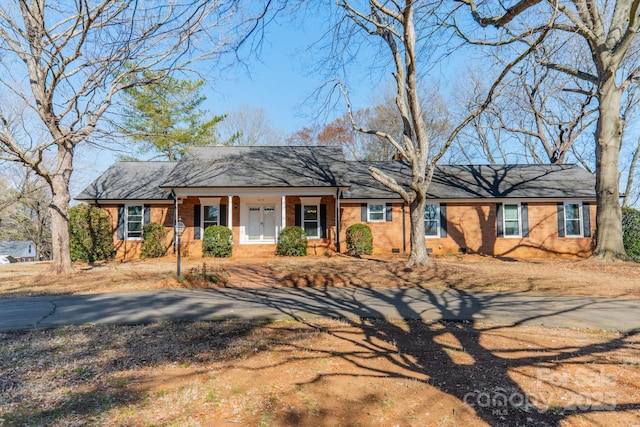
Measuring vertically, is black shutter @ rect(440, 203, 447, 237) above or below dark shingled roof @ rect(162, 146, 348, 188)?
below

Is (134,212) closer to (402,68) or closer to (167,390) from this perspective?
(402,68)

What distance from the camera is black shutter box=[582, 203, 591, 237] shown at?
651 inches

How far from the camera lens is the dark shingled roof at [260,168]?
50.7 ft

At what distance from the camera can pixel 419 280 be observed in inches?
368

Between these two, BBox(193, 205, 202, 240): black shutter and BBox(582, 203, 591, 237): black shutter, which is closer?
BBox(582, 203, 591, 237): black shutter

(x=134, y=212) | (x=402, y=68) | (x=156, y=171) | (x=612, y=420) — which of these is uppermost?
(x=402, y=68)

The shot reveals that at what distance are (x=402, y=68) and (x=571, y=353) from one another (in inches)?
385

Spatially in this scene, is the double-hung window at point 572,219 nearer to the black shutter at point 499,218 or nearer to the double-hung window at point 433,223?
the black shutter at point 499,218

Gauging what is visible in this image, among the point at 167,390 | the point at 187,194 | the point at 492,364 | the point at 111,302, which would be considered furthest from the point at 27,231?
the point at 492,364

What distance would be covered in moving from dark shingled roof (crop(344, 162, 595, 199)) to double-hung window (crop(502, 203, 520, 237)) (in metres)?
0.60

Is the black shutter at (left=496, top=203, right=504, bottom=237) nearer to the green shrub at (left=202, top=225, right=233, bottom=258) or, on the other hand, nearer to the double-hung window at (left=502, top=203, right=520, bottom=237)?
the double-hung window at (left=502, top=203, right=520, bottom=237)

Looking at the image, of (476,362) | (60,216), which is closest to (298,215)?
(60,216)

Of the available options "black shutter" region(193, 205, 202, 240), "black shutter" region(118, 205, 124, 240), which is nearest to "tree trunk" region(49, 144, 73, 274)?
"black shutter" region(118, 205, 124, 240)

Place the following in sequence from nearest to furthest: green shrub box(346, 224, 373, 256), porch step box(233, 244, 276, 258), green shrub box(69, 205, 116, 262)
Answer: green shrub box(69, 205, 116, 262), green shrub box(346, 224, 373, 256), porch step box(233, 244, 276, 258)
